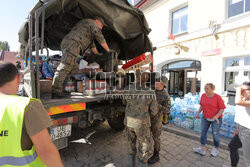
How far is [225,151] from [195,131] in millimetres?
1079

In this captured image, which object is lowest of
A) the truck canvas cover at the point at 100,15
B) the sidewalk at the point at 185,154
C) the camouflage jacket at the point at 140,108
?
the sidewalk at the point at 185,154

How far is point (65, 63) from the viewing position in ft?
6.81

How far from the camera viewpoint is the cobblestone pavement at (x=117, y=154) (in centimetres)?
250

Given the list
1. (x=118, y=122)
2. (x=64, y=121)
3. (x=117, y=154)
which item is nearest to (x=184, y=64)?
(x=118, y=122)

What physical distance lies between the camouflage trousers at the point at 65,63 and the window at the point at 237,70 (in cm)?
578

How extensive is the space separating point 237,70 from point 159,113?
5150 mm

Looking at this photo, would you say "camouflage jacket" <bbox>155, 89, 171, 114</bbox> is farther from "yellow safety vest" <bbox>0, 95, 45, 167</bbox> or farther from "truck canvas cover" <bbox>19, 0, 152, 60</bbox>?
"yellow safety vest" <bbox>0, 95, 45, 167</bbox>

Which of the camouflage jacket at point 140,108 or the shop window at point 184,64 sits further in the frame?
the shop window at point 184,64

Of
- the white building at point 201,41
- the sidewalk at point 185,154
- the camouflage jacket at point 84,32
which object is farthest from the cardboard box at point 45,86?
the white building at point 201,41

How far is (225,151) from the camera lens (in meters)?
3.09

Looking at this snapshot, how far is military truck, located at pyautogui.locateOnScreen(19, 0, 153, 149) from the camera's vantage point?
175cm

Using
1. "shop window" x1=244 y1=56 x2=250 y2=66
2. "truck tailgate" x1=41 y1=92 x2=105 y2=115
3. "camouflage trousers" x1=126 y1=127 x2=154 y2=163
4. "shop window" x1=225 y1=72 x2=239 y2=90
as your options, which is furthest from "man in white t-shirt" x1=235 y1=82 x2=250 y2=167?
"shop window" x1=225 y1=72 x2=239 y2=90

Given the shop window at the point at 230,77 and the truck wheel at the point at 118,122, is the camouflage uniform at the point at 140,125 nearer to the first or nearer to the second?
the truck wheel at the point at 118,122

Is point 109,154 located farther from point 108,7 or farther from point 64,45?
point 108,7
